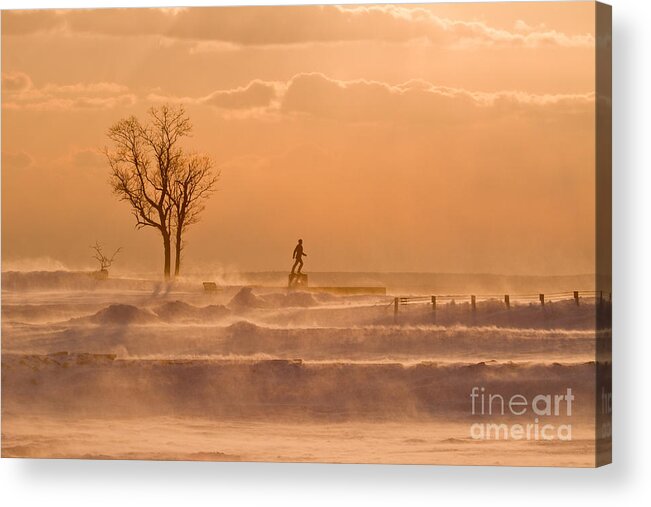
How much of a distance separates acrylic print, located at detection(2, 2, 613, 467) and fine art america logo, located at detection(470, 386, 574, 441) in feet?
0.05

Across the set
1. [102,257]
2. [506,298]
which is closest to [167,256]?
[102,257]

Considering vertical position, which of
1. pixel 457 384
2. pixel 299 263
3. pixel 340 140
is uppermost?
pixel 340 140

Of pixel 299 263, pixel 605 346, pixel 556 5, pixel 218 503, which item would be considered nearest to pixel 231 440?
pixel 218 503

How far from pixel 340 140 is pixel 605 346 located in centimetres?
222

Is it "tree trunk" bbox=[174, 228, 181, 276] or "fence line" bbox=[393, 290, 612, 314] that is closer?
"fence line" bbox=[393, 290, 612, 314]

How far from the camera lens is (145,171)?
10008 millimetres

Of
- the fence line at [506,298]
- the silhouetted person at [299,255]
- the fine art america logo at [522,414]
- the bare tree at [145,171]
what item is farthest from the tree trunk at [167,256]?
the fine art america logo at [522,414]

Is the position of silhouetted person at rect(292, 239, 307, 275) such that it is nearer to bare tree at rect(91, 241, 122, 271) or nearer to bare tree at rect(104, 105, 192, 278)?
bare tree at rect(104, 105, 192, 278)

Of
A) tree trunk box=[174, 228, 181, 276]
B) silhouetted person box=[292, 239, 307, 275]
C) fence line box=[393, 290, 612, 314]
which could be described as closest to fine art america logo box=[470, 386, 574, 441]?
fence line box=[393, 290, 612, 314]

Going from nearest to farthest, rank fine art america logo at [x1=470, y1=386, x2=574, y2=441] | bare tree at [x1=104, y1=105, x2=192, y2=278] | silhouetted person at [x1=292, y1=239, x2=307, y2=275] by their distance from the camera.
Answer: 1. fine art america logo at [x1=470, y1=386, x2=574, y2=441]
2. silhouetted person at [x1=292, y1=239, x2=307, y2=275]
3. bare tree at [x1=104, y1=105, x2=192, y2=278]

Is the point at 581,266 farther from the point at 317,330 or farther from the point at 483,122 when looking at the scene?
the point at 317,330

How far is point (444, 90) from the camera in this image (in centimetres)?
970

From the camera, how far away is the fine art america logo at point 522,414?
9586 millimetres

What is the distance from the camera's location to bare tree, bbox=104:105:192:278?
9.96m
